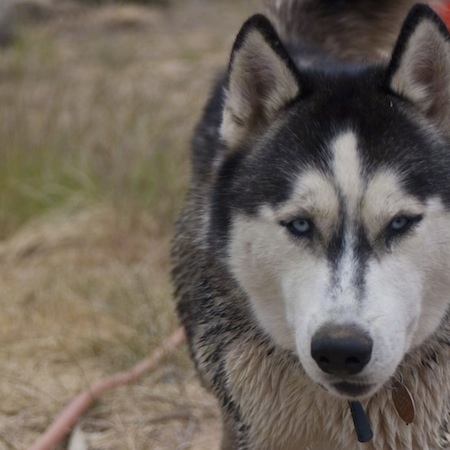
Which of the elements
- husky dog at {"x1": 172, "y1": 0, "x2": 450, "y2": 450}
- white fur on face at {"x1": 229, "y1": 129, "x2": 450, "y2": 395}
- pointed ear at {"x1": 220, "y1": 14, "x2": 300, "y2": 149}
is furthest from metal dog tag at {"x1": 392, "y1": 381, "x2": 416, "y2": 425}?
pointed ear at {"x1": 220, "y1": 14, "x2": 300, "y2": 149}

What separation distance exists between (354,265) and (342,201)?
18 centimetres

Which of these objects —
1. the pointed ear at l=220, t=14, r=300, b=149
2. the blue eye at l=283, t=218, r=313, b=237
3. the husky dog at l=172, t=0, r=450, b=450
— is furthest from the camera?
the pointed ear at l=220, t=14, r=300, b=149

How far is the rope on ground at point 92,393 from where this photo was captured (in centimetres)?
369

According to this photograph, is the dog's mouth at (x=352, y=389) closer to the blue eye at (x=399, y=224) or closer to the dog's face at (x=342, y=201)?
the dog's face at (x=342, y=201)

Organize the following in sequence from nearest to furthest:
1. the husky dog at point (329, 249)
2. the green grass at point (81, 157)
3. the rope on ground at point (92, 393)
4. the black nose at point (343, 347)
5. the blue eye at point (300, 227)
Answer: the black nose at point (343, 347) < the husky dog at point (329, 249) < the blue eye at point (300, 227) < the rope on ground at point (92, 393) < the green grass at point (81, 157)

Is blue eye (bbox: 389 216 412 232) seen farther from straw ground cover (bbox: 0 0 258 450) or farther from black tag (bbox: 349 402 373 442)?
straw ground cover (bbox: 0 0 258 450)

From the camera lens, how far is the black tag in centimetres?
273

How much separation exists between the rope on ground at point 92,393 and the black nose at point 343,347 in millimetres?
1467

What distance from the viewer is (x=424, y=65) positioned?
269 cm

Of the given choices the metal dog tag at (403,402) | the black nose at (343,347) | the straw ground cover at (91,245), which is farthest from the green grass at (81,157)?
the black nose at (343,347)

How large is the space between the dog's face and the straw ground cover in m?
1.38

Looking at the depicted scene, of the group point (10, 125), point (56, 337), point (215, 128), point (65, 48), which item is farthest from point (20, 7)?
point (215, 128)

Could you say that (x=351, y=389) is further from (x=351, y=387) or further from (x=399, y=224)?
(x=399, y=224)

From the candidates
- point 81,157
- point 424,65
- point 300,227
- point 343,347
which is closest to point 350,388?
point 343,347
